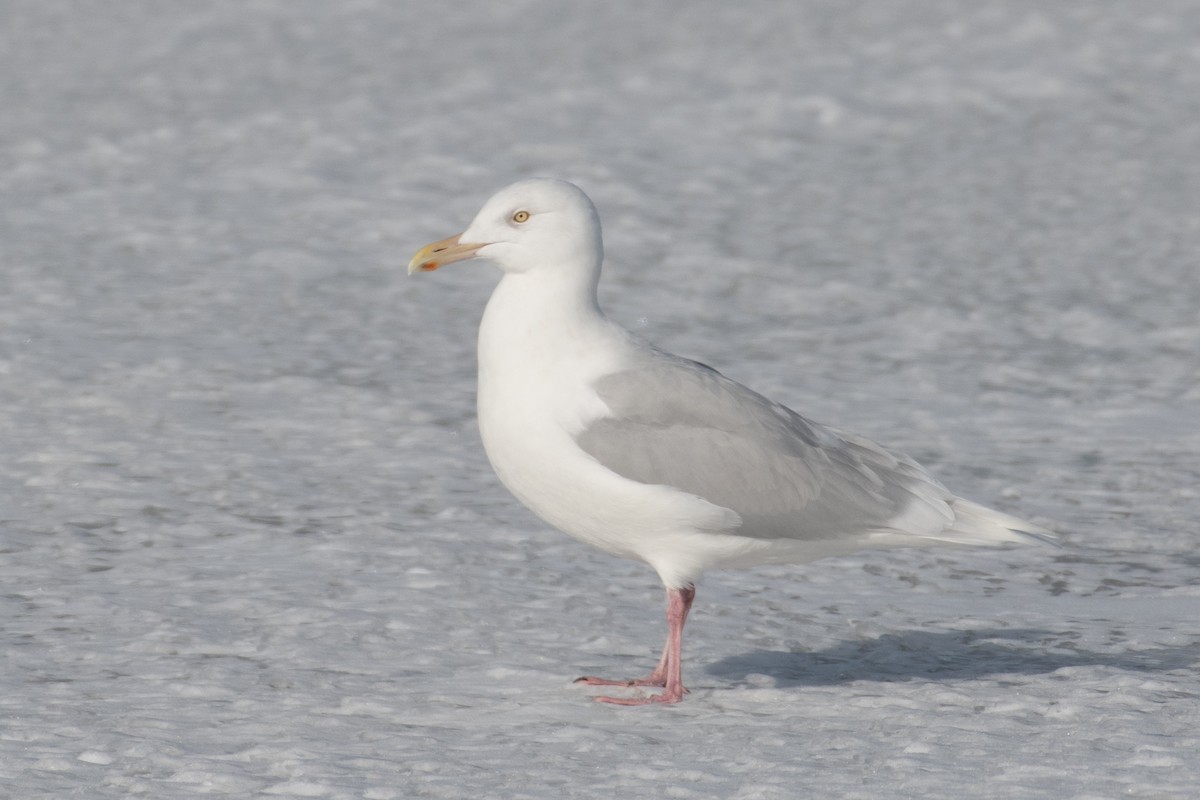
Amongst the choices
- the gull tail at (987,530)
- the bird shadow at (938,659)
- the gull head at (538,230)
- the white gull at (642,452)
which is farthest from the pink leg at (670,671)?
the gull head at (538,230)

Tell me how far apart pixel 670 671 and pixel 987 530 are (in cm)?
119

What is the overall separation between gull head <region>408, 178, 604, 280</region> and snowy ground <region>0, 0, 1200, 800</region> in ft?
4.49

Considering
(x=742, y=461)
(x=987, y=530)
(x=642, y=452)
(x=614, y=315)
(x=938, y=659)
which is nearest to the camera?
(x=642, y=452)

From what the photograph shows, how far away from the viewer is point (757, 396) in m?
6.36

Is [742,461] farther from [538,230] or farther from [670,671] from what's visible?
[538,230]

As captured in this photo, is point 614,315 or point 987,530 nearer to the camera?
point 987,530

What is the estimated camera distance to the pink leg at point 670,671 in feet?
19.4

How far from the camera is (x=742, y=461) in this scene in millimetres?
6078

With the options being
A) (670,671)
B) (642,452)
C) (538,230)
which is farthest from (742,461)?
(538,230)

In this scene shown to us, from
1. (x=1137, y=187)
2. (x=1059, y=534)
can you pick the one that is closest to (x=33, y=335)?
(x=1059, y=534)

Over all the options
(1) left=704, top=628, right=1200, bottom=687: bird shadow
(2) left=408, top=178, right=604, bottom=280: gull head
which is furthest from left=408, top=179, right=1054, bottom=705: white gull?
(1) left=704, top=628, right=1200, bottom=687: bird shadow

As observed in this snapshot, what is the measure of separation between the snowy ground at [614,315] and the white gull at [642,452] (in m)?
0.50

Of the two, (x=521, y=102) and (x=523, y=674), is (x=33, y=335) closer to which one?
(x=523, y=674)

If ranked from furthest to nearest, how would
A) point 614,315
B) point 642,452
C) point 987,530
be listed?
point 614,315
point 987,530
point 642,452
